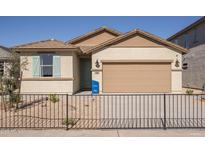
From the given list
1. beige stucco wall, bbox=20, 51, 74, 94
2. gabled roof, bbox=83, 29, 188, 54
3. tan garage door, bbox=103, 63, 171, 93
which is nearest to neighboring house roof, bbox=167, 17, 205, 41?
gabled roof, bbox=83, 29, 188, 54

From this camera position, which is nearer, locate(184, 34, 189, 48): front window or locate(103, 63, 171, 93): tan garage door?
locate(103, 63, 171, 93): tan garage door

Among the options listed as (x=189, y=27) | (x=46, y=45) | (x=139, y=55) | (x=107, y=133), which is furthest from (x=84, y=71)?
(x=107, y=133)

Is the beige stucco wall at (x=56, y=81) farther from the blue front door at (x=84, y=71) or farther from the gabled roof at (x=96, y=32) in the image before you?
the gabled roof at (x=96, y=32)

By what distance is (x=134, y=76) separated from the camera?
1689cm

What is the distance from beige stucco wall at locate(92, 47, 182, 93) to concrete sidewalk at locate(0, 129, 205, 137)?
10.4m

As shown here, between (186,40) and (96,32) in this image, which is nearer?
(96,32)

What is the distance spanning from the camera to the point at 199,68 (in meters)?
19.9

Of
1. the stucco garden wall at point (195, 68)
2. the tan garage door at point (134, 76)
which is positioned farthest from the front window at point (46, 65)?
the stucco garden wall at point (195, 68)

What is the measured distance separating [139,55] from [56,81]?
6863 mm

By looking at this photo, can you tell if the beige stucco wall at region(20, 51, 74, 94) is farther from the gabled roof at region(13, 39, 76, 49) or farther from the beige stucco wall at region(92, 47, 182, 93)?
the beige stucco wall at region(92, 47, 182, 93)

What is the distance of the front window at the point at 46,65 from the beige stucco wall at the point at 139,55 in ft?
11.0

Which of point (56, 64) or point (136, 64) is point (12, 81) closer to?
point (56, 64)

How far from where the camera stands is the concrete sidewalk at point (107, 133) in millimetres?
5902

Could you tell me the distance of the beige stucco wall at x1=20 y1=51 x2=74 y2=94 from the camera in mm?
15586
